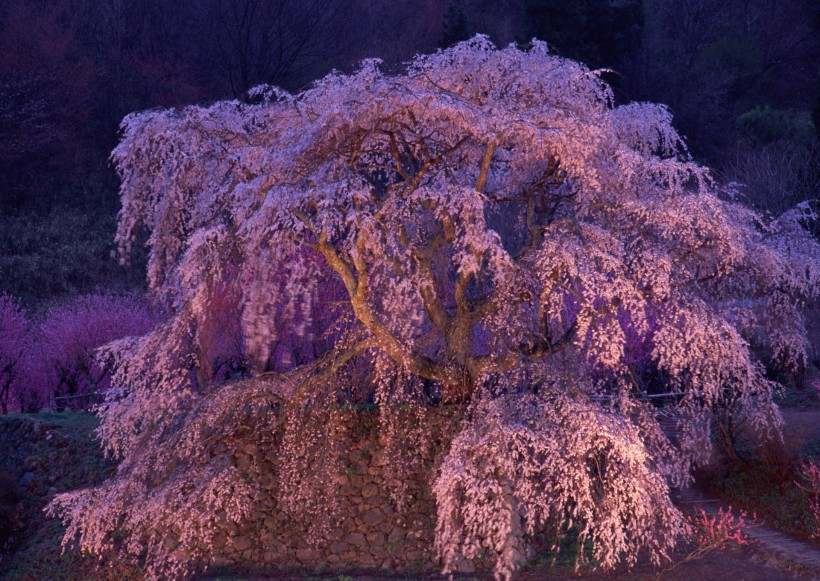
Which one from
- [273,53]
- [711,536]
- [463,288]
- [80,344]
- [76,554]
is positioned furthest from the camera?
[273,53]

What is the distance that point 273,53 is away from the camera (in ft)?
114

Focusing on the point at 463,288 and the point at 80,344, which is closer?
the point at 463,288

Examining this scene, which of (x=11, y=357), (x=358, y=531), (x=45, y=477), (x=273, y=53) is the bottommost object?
(x=358, y=531)

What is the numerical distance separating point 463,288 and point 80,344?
10.9 meters

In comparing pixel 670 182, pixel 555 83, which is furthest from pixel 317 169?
pixel 670 182

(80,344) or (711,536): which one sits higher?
(80,344)

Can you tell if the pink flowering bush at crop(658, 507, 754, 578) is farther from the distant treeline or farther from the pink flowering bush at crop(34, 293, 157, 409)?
the distant treeline

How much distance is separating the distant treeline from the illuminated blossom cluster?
20854 mm

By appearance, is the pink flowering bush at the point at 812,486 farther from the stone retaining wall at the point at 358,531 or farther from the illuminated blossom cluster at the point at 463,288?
the stone retaining wall at the point at 358,531

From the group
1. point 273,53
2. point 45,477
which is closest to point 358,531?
point 45,477

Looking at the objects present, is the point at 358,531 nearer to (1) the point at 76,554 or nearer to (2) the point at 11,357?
(1) the point at 76,554

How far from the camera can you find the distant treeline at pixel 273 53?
29.9 meters

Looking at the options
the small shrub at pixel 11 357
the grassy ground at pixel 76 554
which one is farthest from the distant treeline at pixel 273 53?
the grassy ground at pixel 76 554

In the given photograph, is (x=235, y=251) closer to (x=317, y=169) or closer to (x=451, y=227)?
(x=317, y=169)
